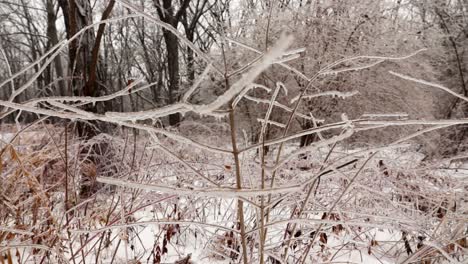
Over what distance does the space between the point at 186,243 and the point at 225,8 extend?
15.2 metres

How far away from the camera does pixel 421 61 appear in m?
8.39

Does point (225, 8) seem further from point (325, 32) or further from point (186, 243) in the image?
point (186, 243)

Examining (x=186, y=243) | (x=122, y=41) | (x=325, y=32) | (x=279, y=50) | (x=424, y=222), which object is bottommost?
(x=186, y=243)

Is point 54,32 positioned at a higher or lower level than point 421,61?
higher

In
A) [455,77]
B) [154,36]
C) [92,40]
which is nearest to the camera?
[92,40]

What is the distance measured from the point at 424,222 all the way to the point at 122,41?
68.0ft

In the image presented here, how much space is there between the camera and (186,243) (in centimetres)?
208

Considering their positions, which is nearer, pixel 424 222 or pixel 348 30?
pixel 424 222

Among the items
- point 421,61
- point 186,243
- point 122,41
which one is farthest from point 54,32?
point 186,243

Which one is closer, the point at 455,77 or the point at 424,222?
the point at 424,222

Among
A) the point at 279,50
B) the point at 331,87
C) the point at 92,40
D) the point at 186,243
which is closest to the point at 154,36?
the point at 331,87

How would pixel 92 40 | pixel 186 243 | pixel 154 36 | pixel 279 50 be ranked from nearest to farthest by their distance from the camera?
pixel 279 50, pixel 186 243, pixel 92 40, pixel 154 36

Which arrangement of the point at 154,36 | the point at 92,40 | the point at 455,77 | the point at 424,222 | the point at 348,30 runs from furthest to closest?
the point at 154,36, the point at 455,77, the point at 348,30, the point at 92,40, the point at 424,222

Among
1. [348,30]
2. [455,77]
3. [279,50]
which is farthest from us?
[455,77]
